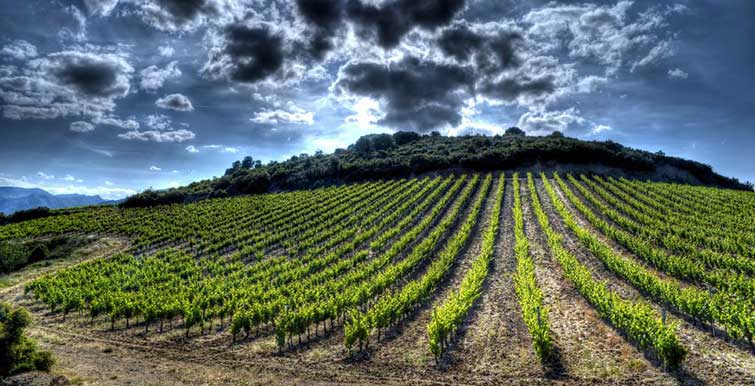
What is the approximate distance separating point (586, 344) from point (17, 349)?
20371mm

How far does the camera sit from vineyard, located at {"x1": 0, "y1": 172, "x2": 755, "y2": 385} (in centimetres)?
1281

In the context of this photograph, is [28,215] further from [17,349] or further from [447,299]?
[447,299]

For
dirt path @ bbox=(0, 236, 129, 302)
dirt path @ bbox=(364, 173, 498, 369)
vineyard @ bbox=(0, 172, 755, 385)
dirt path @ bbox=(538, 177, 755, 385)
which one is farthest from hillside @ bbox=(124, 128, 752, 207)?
dirt path @ bbox=(538, 177, 755, 385)

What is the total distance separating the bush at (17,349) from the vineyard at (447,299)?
13.8 feet

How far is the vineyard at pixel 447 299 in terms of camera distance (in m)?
12.8

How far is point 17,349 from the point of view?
38.6 ft

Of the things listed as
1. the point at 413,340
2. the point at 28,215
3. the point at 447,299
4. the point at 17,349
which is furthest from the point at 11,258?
Result: the point at 28,215

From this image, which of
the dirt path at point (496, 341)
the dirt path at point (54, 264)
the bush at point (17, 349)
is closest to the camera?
the bush at point (17, 349)

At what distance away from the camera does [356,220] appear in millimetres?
43281

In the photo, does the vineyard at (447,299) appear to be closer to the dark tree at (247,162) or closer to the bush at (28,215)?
the bush at (28,215)

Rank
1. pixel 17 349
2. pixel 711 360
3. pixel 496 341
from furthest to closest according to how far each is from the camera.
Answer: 1. pixel 496 341
2. pixel 711 360
3. pixel 17 349

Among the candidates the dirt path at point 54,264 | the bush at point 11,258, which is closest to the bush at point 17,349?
the dirt path at point 54,264

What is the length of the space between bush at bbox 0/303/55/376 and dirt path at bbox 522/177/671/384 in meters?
18.4

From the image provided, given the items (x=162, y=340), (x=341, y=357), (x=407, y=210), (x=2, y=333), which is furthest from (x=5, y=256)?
(x=407, y=210)
